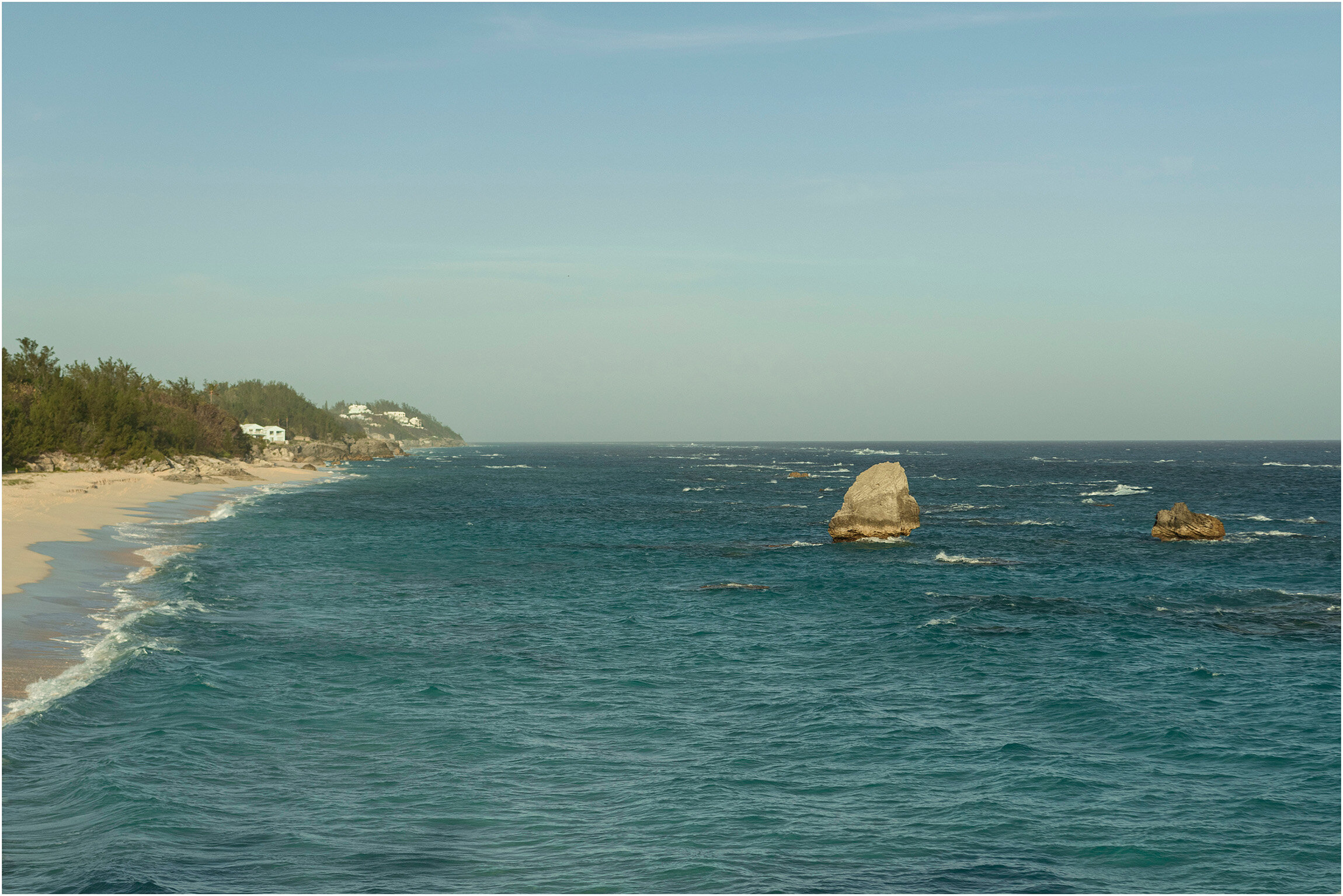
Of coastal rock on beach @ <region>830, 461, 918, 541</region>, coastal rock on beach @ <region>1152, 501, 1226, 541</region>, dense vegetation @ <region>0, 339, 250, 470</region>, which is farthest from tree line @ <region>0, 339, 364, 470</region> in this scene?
coastal rock on beach @ <region>1152, 501, 1226, 541</region>

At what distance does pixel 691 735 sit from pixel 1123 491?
11174 cm

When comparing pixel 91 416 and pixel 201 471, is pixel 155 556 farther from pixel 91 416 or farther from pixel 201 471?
pixel 201 471

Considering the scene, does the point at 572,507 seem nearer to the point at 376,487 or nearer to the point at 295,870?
the point at 376,487

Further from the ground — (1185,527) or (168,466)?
(168,466)

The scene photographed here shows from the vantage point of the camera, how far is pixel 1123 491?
385 ft

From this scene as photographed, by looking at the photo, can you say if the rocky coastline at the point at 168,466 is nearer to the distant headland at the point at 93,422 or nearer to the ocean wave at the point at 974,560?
the distant headland at the point at 93,422

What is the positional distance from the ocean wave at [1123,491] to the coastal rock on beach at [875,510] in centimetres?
5624

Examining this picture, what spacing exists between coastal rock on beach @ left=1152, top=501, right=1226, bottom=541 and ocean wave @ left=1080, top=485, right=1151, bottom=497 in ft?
152

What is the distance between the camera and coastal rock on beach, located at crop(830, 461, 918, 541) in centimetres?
6581

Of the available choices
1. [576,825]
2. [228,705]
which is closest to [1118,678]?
[576,825]

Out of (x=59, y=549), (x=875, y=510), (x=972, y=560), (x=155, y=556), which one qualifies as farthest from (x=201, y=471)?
(x=972, y=560)

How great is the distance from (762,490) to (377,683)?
10102 cm

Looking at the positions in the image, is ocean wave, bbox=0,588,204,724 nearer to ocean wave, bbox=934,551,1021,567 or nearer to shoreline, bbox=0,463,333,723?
shoreline, bbox=0,463,333,723

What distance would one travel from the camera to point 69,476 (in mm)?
90312
